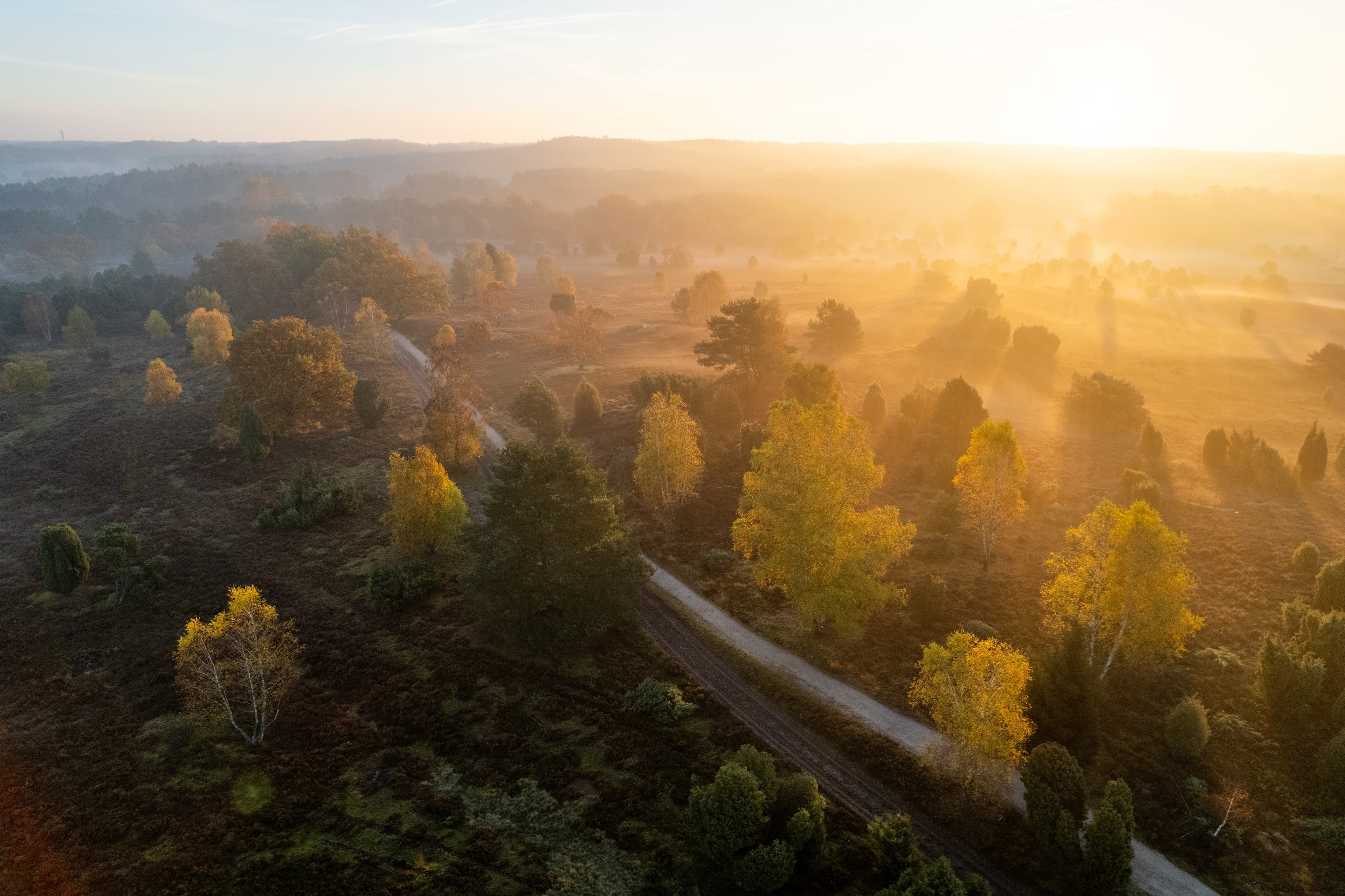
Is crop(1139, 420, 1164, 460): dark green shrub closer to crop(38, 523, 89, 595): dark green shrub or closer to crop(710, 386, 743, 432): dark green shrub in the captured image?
crop(710, 386, 743, 432): dark green shrub

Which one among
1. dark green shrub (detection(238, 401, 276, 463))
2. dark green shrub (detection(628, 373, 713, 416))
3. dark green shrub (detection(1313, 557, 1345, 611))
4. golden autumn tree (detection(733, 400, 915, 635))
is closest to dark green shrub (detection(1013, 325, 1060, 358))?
dark green shrub (detection(628, 373, 713, 416))

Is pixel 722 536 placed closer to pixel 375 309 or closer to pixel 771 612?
pixel 771 612

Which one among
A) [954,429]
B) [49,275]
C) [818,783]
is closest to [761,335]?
[954,429]

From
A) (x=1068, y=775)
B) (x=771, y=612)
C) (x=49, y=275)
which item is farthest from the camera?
(x=49, y=275)

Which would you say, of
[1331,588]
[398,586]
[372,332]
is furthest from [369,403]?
[1331,588]

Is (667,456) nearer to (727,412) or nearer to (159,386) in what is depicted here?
(727,412)

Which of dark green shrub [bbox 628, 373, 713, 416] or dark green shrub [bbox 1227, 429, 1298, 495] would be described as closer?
dark green shrub [bbox 1227, 429, 1298, 495]

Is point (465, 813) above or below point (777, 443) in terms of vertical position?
below
